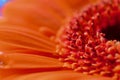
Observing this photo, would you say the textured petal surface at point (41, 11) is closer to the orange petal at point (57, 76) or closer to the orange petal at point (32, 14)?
the orange petal at point (32, 14)

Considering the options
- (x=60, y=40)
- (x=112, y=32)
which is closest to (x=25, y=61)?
(x=60, y=40)

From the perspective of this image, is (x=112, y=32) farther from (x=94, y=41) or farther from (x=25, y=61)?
(x=25, y=61)

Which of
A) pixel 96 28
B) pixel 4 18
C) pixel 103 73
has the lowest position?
pixel 103 73

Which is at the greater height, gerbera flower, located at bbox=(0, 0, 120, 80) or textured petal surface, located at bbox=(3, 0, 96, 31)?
textured petal surface, located at bbox=(3, 0, 96, 31)

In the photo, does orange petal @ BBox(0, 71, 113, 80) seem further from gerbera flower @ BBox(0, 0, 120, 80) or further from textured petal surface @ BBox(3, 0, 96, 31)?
textured petal surface @ BBox(3, 0, 96, 31)

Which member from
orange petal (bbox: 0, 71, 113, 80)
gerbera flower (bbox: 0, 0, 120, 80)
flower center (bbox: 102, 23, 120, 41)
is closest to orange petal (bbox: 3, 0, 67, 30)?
gerbera flower (bbox: 0, 0, 120, 80)

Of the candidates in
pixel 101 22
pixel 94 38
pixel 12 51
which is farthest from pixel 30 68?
pixel 101 22

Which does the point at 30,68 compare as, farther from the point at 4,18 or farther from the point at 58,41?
the point at 4,18

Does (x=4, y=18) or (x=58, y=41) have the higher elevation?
(x=4, y=18)
